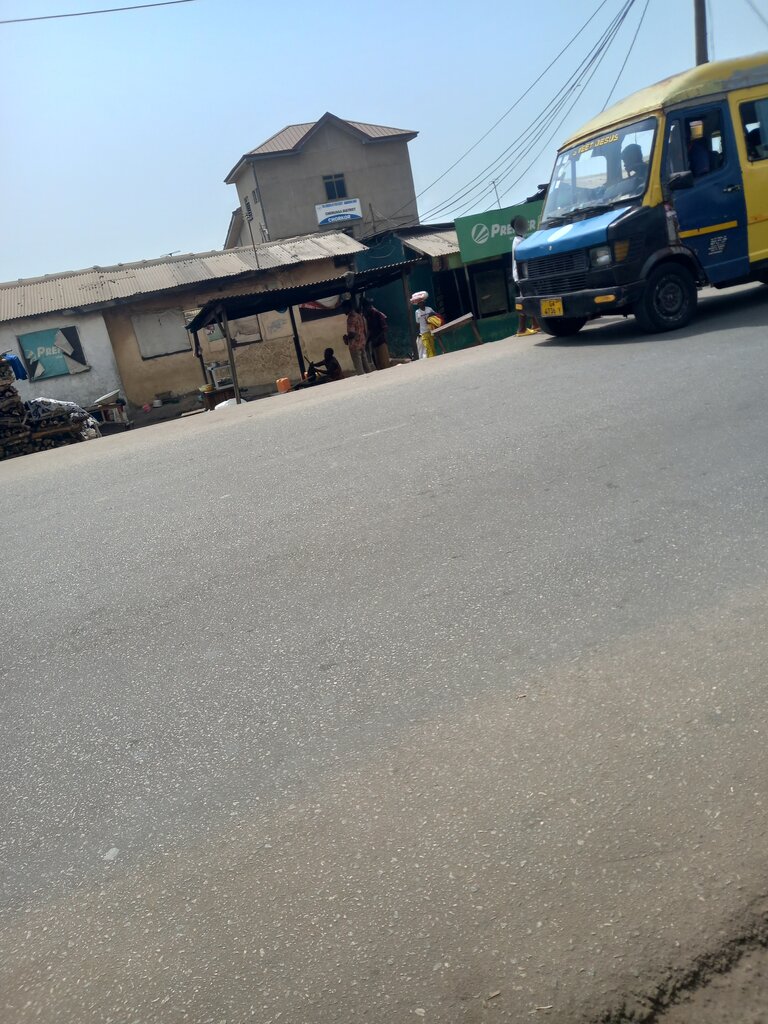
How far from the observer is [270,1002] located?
7.41 ft

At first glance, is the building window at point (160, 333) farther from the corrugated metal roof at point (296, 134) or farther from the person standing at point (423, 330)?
the corrugated metal roof at point (296, 134)

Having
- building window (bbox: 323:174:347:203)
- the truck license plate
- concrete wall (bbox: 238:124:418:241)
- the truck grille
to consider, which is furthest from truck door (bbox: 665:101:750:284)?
building window (bbox: 323:174:347:203)

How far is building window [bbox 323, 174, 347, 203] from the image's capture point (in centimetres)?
4500

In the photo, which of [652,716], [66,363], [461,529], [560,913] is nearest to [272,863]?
[560,913]

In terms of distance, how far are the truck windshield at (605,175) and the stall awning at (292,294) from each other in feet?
20.9

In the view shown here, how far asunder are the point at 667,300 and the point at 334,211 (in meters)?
37.7

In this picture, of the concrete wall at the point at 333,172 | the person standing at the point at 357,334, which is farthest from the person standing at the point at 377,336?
the concrete wall at the point at 333,172

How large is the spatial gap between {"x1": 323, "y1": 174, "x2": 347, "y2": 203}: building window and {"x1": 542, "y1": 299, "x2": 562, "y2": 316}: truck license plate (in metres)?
37.5

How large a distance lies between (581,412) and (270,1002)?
5665 millimetres

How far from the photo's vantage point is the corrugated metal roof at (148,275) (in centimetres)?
2341

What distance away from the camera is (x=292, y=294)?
1739cm

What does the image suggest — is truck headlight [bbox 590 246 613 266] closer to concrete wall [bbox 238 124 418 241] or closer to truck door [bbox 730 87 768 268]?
truck door [bbox 730 87 768 268]

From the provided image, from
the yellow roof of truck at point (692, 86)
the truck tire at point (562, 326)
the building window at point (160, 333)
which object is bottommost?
the truck tire at point (562, 326)

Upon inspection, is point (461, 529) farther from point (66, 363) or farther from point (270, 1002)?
point (66, 363)
